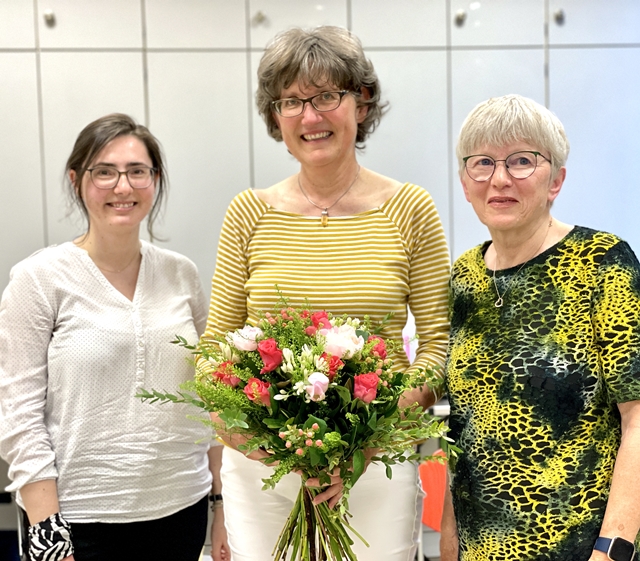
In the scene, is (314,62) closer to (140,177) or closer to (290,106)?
(290,106)

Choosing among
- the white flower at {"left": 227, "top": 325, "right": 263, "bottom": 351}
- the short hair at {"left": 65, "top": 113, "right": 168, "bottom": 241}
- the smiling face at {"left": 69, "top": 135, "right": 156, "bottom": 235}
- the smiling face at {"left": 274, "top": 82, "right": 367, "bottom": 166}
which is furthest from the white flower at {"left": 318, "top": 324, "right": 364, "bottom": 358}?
the short hair at {"left": 65, "top": 113, "right": 168, "bottom": 241}

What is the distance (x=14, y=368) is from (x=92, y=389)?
221mm

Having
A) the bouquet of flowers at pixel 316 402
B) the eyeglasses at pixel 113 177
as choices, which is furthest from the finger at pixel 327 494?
the eyeglasses at pixel 113 177

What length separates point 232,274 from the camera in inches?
77.4

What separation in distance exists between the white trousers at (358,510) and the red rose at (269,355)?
45 centimetres

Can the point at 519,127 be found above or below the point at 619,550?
above

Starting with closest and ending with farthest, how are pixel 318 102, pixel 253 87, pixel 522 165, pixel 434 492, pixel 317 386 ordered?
pixel 317 386
pixel 522 165
pixel 318 102
pixel 434 492
pixel 253 87

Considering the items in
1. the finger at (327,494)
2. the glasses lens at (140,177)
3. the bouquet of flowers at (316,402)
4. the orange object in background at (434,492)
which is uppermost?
the glasses lens at (140,177)

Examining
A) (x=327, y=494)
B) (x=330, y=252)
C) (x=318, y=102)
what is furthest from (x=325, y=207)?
(x=327, y=494)

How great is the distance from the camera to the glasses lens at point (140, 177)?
214 cm

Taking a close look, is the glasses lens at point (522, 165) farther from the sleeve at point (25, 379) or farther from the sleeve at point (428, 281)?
the sleeve at point (25, 379)

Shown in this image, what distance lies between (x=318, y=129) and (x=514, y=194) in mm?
571

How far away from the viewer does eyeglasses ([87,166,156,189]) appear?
210cm

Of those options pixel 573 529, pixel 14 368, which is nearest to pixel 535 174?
pixel 573 529
